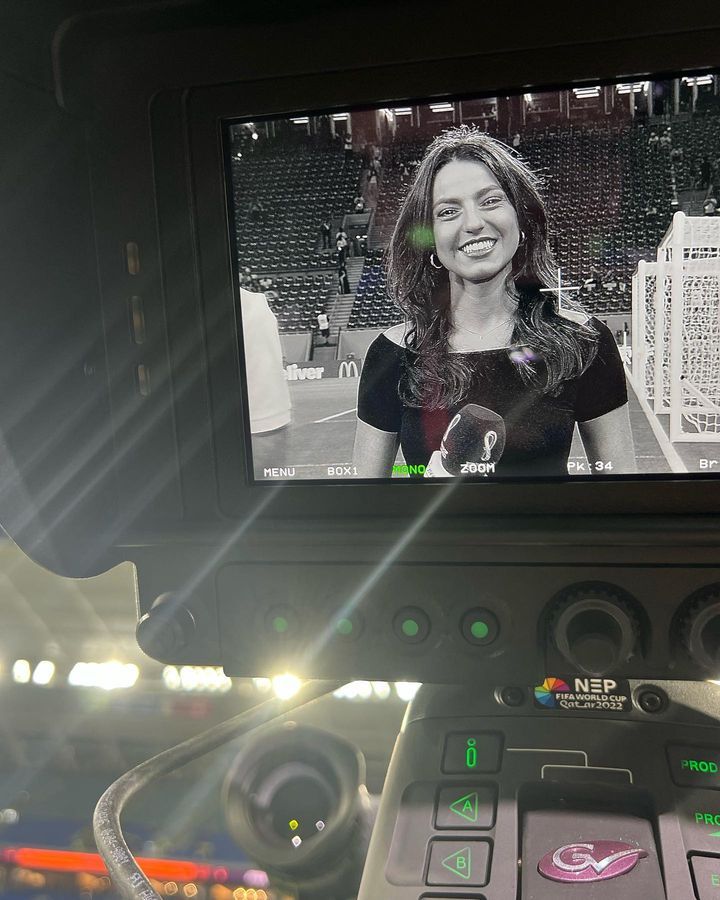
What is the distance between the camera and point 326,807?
2.29 feet

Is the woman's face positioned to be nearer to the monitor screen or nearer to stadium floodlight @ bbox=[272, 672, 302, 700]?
the monitor screen

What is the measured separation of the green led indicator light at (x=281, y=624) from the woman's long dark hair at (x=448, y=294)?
0.28 metres

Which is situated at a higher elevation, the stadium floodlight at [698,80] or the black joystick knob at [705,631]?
the stadium floodlight at [698,80]

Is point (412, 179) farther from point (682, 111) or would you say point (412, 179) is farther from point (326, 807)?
point (326, 807)

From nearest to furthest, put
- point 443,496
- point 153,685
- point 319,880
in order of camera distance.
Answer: point 319,880 → point 443,496 → point 153,685

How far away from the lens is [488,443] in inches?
31.3

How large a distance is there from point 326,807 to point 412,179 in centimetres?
61

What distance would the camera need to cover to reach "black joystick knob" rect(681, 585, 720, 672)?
0.76 metres

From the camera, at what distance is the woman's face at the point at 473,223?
76cm

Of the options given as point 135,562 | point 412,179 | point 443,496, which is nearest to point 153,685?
point 135,562

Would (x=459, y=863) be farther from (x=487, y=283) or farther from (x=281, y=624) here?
(x=487, y=283)

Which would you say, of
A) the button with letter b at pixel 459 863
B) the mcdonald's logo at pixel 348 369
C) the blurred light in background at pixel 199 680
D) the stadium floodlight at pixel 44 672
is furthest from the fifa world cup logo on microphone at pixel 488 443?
the stadium floodlight at pixel 44 672

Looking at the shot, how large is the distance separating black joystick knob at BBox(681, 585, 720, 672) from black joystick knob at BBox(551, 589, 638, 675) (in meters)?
0.05

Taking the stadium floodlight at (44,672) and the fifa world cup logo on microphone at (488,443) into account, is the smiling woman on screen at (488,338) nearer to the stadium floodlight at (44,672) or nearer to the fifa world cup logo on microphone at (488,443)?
the fifa world cup logo on microphone at (488,443)
